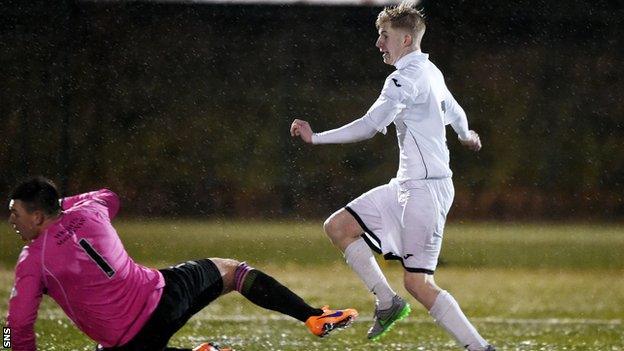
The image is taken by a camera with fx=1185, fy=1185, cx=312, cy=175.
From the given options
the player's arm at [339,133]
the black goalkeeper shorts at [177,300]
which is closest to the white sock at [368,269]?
the player's arm at [339,133]

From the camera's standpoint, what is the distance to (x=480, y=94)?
53.3 feet

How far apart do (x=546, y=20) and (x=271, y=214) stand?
449 centimetres

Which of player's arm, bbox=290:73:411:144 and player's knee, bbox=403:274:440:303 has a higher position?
player's arm, bbox=290:73:411:144

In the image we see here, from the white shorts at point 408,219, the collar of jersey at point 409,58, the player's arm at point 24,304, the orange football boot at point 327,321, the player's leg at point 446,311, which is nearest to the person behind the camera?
the player's arm at point 24,304

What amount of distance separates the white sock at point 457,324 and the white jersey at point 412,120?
574 millimetres

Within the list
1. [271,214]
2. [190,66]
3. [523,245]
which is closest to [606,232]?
[523,245]

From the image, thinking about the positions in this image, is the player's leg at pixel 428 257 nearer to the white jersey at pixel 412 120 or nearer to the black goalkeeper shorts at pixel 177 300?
the white jersey at pixel 412 120

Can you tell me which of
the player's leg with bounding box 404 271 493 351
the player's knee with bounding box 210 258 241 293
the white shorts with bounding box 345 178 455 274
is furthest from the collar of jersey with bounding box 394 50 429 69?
the player's knee with bounding box 210 258 241 293

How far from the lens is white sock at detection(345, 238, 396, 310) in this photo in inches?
211

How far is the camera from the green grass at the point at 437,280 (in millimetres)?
6785

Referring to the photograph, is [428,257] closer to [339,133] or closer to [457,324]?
[457,324]

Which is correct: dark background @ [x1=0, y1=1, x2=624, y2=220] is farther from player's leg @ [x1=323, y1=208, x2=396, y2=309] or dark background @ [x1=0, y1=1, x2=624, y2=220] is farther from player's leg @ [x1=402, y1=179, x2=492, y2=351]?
player's leg @ [x1=402, y1=179, x2=492, y2=351]

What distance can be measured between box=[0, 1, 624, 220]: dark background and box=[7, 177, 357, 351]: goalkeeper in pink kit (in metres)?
10.3

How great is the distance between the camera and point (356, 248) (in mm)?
5418
